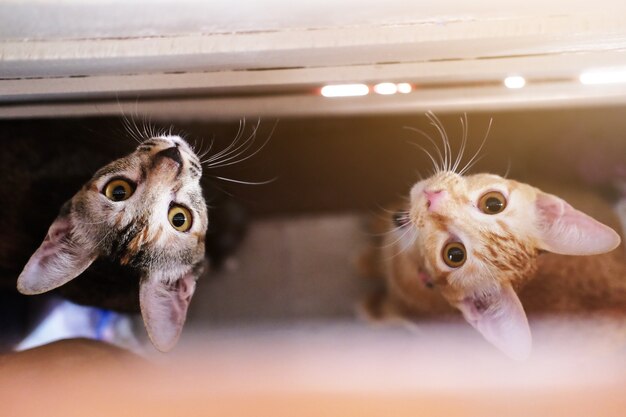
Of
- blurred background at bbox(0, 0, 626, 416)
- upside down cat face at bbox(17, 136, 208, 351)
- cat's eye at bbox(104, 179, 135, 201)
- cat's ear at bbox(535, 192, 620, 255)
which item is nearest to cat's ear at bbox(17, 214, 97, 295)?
upside down cat face at bbox(17, 136, 208, 351)

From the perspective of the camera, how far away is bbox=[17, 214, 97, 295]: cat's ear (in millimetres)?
995

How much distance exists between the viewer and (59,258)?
100 cm

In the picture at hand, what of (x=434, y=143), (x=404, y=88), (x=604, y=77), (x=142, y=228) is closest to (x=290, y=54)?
(x=404, y=88)

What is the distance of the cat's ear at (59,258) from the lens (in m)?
0.99

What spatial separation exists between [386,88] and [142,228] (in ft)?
1.93

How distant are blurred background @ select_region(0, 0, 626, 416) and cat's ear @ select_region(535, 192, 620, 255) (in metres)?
0.07

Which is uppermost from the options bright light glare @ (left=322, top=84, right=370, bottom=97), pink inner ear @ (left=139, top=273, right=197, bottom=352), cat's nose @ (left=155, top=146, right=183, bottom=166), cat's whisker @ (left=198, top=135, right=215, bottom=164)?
bright light glare @ (left=322, top=84, right=370, bottom=97)

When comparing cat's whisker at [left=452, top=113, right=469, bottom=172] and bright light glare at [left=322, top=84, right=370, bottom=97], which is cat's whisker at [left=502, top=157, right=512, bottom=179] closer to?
cat's whisker at [left=452, top=113, right=469, bottom=172]

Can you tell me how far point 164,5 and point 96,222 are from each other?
1.45 ft

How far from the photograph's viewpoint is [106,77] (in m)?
1.07

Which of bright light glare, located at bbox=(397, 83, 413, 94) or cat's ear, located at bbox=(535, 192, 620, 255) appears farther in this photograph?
bright light glare, located at bbox=(397, 83, 413, 94)

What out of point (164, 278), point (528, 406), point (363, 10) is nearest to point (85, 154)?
point (164, 278)

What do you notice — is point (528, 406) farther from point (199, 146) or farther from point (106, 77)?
point (106, 77)

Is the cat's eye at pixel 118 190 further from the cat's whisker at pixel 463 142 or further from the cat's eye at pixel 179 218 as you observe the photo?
the cat's whisker at pixel 463 142
